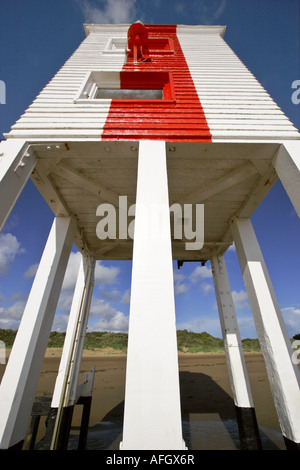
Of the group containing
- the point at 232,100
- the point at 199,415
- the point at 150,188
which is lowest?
the point at 199,415

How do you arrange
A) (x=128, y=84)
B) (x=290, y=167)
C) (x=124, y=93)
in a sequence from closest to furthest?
(x=290, y=167) < (x=128, y=84) < (x=124, y=93)

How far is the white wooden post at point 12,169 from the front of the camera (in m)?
2.65

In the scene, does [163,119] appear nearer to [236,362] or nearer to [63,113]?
[63,113]

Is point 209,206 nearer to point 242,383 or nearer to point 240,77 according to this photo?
point 240,77

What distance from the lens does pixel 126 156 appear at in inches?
140

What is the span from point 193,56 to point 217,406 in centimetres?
1456

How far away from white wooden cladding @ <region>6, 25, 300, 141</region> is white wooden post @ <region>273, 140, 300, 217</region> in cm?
26

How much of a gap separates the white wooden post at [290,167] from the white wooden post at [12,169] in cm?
401

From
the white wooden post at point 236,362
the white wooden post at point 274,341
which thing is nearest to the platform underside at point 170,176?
the white wooden post at point 274,341

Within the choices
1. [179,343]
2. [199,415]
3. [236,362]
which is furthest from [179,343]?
[236,362]

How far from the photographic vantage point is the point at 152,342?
1.79 metres

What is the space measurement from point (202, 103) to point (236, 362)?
20.1 ft

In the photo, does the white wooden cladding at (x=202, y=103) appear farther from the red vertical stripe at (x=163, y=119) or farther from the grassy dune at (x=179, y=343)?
the grassy dune at (x=179, y=343)
